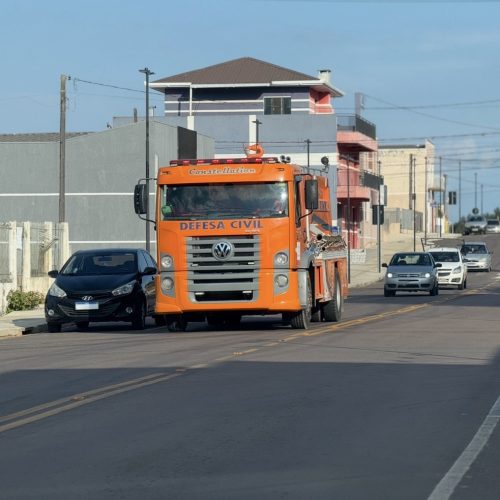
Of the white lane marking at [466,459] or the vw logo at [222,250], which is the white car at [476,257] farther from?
the white lane marking at [466,459]

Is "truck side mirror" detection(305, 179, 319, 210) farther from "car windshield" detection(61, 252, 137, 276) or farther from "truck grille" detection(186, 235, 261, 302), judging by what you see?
"car windshield" detection(61, 252, 137, 276)

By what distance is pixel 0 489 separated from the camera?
8.84 m

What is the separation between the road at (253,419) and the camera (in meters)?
8.99

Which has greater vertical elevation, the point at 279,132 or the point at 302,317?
the point at 279,132

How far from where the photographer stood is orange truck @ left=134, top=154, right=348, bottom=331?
24.7 m

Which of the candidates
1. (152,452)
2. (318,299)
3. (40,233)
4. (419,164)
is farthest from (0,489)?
(419,164)

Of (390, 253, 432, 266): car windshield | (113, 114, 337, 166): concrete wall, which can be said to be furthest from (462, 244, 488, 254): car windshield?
(390, 253, 432, 266): car windshield

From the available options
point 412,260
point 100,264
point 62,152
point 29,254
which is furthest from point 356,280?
point 100,264

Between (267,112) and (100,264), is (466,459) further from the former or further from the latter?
(267,112)

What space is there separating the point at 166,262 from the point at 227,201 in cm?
166

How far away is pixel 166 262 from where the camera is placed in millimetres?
25109

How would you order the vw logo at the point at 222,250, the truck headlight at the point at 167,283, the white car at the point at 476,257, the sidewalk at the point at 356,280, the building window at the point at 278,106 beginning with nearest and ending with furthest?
the vw logo at the point at 222,250 → the truck headlight at the point at 167,283 → the sidewalk at the point at 356,280 → the white car at the point at 476,257 → the building window at the point at 278,106

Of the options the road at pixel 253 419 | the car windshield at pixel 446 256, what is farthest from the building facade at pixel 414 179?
the road at pixel 253 419

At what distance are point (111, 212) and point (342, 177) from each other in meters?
29.2
